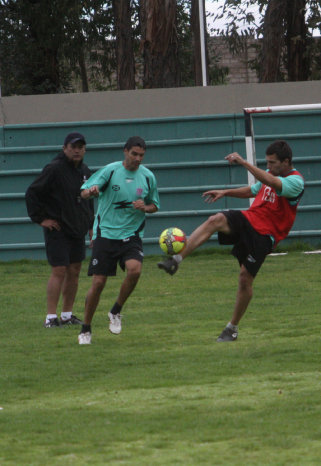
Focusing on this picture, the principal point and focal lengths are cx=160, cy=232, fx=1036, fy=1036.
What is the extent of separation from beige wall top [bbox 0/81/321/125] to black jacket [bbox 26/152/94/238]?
286 inches

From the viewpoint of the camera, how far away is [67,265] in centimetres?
1077

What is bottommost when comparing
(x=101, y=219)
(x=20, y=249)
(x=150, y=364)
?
(x=20, y=249)

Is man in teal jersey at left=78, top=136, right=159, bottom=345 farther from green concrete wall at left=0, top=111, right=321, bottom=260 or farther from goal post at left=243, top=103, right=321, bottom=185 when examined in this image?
green concrete wall at left=0, top=111, right=321, bottom=260

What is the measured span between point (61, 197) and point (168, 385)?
13.2 feet

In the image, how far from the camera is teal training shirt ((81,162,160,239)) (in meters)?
9.41

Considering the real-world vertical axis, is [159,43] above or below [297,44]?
above

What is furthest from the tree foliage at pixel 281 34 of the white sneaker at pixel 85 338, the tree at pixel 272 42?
the white sneaker at pixel 85 338

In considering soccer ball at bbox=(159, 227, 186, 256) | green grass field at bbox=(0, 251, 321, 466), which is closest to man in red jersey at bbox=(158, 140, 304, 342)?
soccer ball at bbox=(159, 227, 186, 256)

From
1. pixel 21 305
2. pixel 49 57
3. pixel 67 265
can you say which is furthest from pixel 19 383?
pixel 49 57

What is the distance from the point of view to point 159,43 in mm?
19969

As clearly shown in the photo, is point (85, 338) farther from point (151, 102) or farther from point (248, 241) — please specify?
point (151, 102)

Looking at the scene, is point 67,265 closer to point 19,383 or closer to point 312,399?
point 19,383

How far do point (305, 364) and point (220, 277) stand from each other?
6.77 metres

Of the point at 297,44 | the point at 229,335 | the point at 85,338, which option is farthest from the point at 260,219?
the point at 297,44
